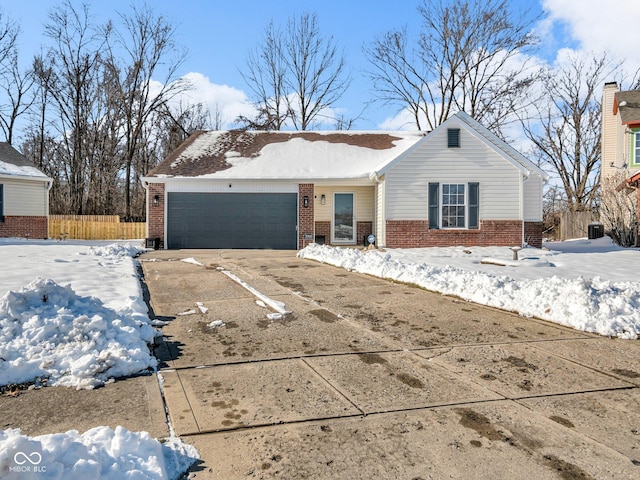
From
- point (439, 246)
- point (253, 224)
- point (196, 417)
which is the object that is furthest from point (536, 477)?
point (253, 224)

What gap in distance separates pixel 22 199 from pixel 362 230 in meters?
15.1

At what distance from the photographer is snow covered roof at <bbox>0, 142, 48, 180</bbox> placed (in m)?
19.0

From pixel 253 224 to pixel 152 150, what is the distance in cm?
2002

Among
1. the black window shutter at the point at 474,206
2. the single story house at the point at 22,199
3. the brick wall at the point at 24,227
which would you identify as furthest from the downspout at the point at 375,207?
the brick wall at the point at 24,227

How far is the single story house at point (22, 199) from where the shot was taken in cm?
1883

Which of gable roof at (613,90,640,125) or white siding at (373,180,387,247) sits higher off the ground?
gable roof at (613,90,640,125)

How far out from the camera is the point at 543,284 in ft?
20.4

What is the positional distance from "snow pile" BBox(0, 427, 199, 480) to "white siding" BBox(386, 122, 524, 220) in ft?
42.9

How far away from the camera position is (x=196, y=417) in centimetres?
287

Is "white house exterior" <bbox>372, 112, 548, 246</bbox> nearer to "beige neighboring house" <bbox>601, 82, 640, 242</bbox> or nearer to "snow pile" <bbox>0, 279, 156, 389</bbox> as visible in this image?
"beige neighboring house" <bbox>601, 82, 640, 242</bbox>

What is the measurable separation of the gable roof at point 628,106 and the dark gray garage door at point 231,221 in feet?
Result: 52.0

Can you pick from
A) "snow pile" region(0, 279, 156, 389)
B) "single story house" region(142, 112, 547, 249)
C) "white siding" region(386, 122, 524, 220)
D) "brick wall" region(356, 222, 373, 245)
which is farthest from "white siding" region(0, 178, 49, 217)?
"snow pile" region(0, 279, 156, 389)

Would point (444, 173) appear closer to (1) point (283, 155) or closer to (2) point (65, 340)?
(1) point (283, 155)

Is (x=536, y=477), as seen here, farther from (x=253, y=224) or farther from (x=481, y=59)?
(x=481, y=59)
